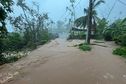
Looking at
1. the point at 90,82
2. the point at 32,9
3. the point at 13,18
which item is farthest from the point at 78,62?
A: the point at 32,9

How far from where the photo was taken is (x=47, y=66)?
560 inches

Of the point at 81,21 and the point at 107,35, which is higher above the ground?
the point at 81,21

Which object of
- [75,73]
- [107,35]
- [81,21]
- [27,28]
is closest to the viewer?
[75,73]

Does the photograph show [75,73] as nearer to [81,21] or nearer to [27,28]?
[27,28]

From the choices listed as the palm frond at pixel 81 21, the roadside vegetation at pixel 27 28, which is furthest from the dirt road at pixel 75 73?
the palm frond at pixel 81 21

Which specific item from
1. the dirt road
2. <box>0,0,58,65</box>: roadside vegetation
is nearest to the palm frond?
<box>0,0,58,65</box>: roadside vegetation

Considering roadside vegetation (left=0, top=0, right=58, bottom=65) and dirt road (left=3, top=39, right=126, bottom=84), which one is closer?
dirt road (left=3, top=39, right=126, bottom=84)

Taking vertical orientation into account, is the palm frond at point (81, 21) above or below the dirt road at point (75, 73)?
above

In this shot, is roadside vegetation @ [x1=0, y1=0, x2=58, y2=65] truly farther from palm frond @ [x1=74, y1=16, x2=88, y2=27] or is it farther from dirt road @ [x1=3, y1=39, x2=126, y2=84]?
dirt road @ [x1=3, y1=39, x2=126, y2=84]

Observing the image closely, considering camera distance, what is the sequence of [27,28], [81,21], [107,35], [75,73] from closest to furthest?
[75,73] < [107,35] < [27,28] < [81,21]

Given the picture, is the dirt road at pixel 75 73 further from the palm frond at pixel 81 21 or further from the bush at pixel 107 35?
the palm frond at pixel 81 21

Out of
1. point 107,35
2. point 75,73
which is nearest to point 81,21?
point 107,35

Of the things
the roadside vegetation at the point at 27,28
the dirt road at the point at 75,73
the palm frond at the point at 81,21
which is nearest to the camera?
the dirt road at the point at 75,73

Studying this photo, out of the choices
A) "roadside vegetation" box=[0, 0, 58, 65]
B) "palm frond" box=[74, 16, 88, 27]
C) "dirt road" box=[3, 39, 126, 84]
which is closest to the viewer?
"dirt road" box=[3, 39, 126, 84]
